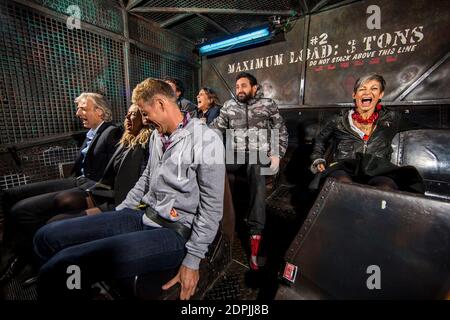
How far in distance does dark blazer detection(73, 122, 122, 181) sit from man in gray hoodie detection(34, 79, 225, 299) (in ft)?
3.64

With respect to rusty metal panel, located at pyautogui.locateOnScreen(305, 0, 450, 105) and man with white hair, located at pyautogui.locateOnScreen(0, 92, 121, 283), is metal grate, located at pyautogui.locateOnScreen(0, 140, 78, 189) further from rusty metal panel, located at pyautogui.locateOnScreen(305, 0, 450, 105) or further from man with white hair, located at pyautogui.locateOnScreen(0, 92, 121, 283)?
rusty metal panel, located at pyautogui.locateOnScreen(305, 0, 450, 105)

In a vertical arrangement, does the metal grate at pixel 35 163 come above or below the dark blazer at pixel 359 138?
below

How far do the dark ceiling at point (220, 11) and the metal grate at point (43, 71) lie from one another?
121cm

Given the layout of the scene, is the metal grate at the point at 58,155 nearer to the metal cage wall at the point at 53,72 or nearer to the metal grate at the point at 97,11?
the metal cage wall at the point at 53,72

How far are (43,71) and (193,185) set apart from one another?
3.86 meters

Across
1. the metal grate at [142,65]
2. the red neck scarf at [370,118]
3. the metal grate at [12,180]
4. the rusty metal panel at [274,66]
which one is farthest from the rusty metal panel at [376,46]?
the metal grate at [12,180]

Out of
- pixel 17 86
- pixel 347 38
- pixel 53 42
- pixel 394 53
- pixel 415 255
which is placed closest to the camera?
pixel 415 255

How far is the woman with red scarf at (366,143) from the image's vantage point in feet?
7.33

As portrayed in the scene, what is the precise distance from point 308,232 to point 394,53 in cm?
425

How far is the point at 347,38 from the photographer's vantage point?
4223mm

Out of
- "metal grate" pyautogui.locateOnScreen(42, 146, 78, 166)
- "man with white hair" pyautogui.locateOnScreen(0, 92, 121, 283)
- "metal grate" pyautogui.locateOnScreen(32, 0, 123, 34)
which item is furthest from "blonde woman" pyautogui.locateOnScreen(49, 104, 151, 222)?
"metal grate" pyautogui.locateOnScreen(32, 0, 123, 34)

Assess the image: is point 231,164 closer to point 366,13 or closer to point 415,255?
point 415,255

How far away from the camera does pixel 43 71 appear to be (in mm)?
3484

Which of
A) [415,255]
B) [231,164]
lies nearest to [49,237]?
[231,164]
